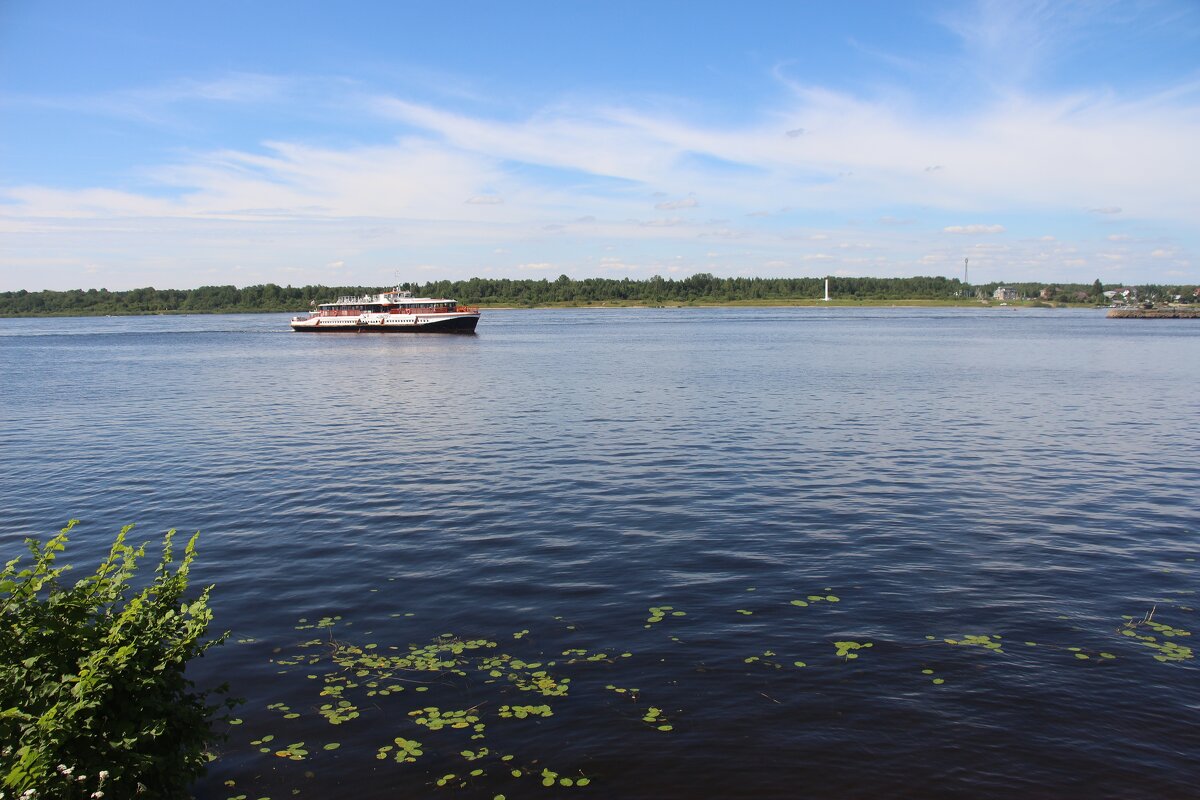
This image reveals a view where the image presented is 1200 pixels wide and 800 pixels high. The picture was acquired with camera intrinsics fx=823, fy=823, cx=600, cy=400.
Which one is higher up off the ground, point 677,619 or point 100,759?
point 100,759

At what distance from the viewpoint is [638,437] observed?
3691 cm

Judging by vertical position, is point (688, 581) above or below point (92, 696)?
below

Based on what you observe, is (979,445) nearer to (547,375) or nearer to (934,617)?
(934,617)

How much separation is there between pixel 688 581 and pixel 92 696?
1228 centimetres

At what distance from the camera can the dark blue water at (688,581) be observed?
11320 mm

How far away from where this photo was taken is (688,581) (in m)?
18.0

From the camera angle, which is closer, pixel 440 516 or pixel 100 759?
pixel 100 759

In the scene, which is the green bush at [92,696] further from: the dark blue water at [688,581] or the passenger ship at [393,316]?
the passenger ship at [393,316]

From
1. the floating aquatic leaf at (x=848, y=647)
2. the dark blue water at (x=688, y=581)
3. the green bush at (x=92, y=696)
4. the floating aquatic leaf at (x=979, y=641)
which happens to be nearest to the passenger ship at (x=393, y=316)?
the dark blue water at (x=688, y=581)

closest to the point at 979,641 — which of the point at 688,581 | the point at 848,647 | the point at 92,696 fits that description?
the point at 848,647

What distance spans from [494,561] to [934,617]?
384 inches

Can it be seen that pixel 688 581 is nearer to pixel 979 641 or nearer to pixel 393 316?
pixel 979 641

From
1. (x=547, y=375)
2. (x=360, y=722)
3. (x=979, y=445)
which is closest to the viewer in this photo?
(x=360, y=722)

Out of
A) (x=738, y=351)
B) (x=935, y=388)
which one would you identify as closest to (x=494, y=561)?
(x=935, y=388)
